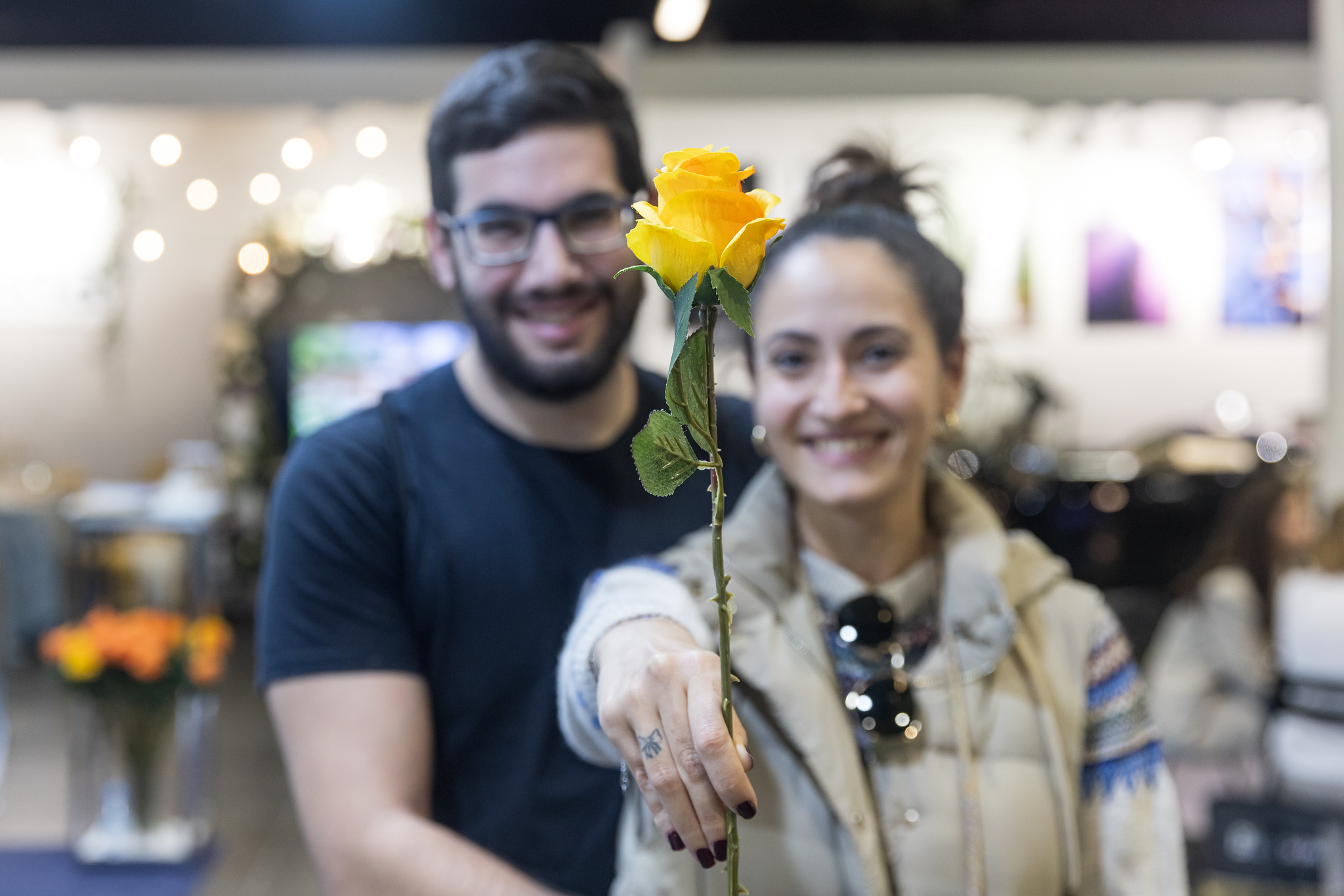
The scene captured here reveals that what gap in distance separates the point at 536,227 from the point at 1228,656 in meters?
2.68

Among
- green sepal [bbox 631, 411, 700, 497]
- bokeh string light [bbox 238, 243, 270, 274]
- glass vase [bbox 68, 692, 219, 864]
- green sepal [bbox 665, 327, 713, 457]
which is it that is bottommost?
glass vase [bbox 68, 692, 219, 864]

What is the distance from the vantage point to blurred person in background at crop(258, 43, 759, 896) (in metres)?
1.09

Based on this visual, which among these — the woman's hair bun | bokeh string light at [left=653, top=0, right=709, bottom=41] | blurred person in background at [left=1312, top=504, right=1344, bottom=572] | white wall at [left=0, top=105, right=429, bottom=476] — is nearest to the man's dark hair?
the woman's hair bun

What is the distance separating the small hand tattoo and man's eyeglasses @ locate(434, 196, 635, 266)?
2.02 ft

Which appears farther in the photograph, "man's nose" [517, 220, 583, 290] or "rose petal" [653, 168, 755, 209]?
"man's nose" [517, 220, 583, 290]

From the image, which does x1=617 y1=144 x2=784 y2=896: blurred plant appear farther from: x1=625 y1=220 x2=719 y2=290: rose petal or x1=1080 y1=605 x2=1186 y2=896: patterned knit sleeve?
x1=1080 y1=605 x2=1186 y2=896: patterned knit sleeve

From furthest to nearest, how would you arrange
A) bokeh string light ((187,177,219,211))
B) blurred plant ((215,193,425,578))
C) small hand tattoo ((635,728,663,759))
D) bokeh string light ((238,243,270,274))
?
blurred plant ((215,193,425,578)) → bokeh string light ((238,243,270,274)) → bokeh string light ((187,177,219,211)) → small hand tattoo ((635,728,663,759))

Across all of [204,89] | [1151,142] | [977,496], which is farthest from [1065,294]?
[977,496]

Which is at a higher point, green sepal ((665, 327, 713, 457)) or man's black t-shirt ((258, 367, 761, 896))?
green sepal ((665, 327, 713, 457))

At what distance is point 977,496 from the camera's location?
3.55 ft

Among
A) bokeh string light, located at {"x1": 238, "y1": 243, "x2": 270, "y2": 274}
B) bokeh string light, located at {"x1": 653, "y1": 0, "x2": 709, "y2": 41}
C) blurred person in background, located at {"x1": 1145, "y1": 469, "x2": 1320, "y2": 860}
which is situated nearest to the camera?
blurred person in background, located at {"x1": 1145, "y1": 469, "x2": 1320, "y2": 860}

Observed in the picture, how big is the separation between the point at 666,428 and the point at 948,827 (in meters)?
0.58

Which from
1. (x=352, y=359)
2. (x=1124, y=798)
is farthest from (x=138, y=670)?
(x=352, y=359)

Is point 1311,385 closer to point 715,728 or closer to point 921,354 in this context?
point 921,354
